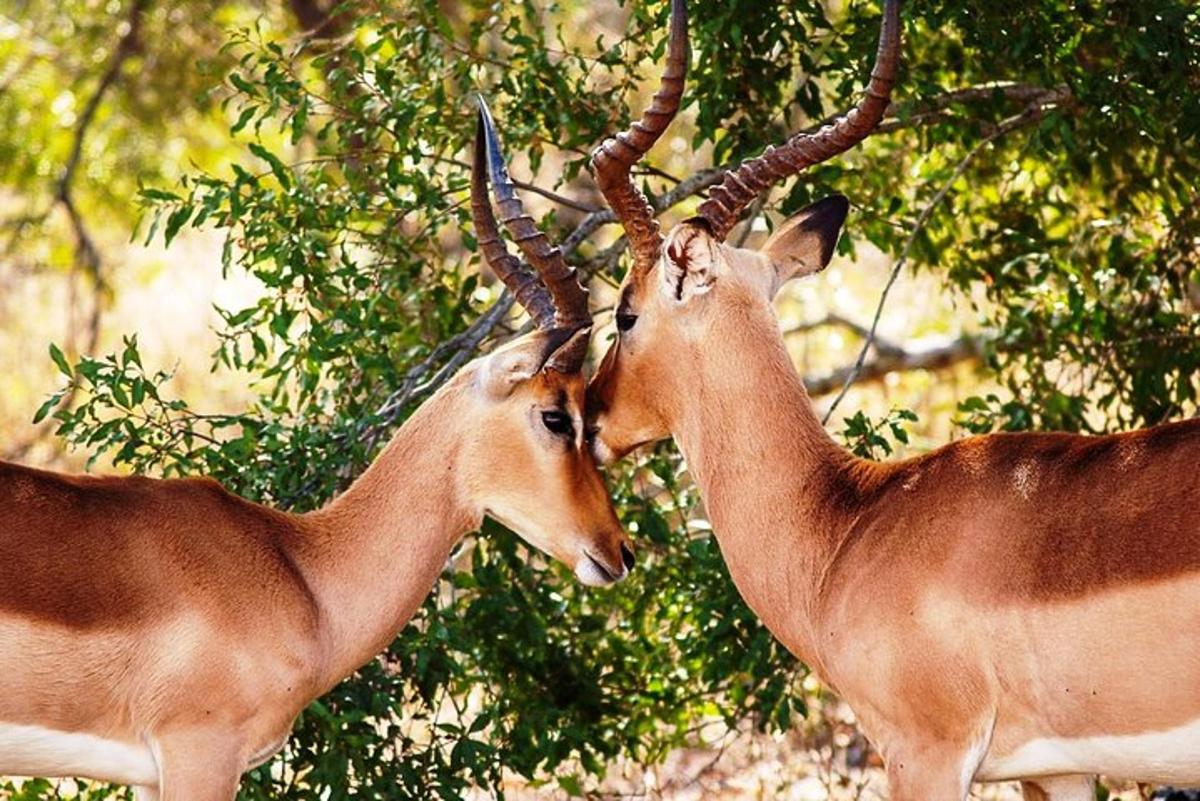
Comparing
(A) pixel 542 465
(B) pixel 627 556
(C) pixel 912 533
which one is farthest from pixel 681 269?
(C) pixel 912 533

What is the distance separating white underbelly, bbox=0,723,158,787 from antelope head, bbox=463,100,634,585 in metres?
1.22

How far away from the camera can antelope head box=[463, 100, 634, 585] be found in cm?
544

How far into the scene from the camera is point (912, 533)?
4.78m

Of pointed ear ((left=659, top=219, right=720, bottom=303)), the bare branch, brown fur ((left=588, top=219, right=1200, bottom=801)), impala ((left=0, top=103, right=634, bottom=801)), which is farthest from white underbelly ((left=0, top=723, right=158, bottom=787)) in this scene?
the bare branch

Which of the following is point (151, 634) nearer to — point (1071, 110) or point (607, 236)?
point (1071, 110)

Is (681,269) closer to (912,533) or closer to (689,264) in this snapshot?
(689,264)

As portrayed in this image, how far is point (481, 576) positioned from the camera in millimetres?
6371

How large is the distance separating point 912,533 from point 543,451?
1.19 m

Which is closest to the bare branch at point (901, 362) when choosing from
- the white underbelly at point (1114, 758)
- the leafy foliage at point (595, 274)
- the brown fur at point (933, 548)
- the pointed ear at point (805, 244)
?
the leafy foliage at point (595, 274)

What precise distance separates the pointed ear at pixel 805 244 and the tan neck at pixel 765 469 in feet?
1.28

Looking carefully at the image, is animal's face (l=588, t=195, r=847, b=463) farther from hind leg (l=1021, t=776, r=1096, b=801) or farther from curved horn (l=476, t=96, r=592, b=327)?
hind leg (l=1021, t=776, r=1096, b=801)

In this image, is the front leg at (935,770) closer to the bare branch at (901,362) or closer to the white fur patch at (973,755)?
the white fur patch at (973,755)

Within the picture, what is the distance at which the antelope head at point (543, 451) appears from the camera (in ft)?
17.9

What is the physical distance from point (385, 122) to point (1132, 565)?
3.38 meters
